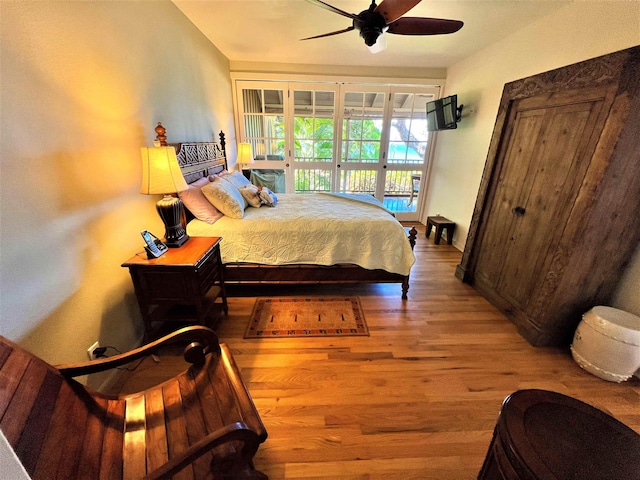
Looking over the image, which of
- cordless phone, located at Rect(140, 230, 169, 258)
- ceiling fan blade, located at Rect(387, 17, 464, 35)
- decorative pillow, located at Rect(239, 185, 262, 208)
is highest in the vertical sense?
ceiling fan blade, located at Rect(387, 17, 464, 35)

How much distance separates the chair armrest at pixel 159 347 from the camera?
2.87 ft

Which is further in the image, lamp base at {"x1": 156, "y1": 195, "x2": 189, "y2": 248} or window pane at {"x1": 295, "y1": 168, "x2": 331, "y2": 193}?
window pane at {"x1": 295, "y1": 168, "x2": 331, "y2": 193}

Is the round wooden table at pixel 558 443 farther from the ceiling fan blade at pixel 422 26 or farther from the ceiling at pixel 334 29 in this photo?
the ceiling at pixel 334 29

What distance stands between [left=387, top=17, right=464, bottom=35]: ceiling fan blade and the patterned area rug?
2180 mm

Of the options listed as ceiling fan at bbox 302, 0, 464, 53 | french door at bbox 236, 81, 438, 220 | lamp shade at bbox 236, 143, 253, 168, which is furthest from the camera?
french door at bbox 236, 81, 438, 220

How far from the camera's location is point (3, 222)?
0.95 meters

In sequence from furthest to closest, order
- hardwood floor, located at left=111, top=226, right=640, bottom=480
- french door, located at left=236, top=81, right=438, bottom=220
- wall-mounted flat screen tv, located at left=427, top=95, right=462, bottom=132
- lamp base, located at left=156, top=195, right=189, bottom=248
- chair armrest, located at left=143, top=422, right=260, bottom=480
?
french door, located at left=236, top=81, right=438, bottom=220 → wall-mounted flat screen tv, located at left=427, top=95, right=462, bottom=132 → lamp base, located at left=156, top=195, right=189, bottom=248 → hardwood floor, located at left=111, top=226, right=640, bottom=480 → chair armrest, located at left=143, top=422, right=260, bottom=480

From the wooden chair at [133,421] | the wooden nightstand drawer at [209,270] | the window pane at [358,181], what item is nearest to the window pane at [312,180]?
the window pane at [358,181]

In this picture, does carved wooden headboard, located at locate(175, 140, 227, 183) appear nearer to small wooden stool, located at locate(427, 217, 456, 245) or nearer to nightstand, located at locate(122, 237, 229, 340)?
nightstand, located at locate(122, 237, 229, 340)

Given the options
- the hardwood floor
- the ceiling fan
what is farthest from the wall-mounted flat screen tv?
the hardwood floor

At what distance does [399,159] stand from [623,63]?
3.00 metres

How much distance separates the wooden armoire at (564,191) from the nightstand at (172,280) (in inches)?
95.6

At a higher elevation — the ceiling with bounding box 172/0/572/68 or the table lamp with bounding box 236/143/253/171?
the ceiling with bounding box 172/0/572/68

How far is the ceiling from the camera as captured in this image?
2102 millimetres
